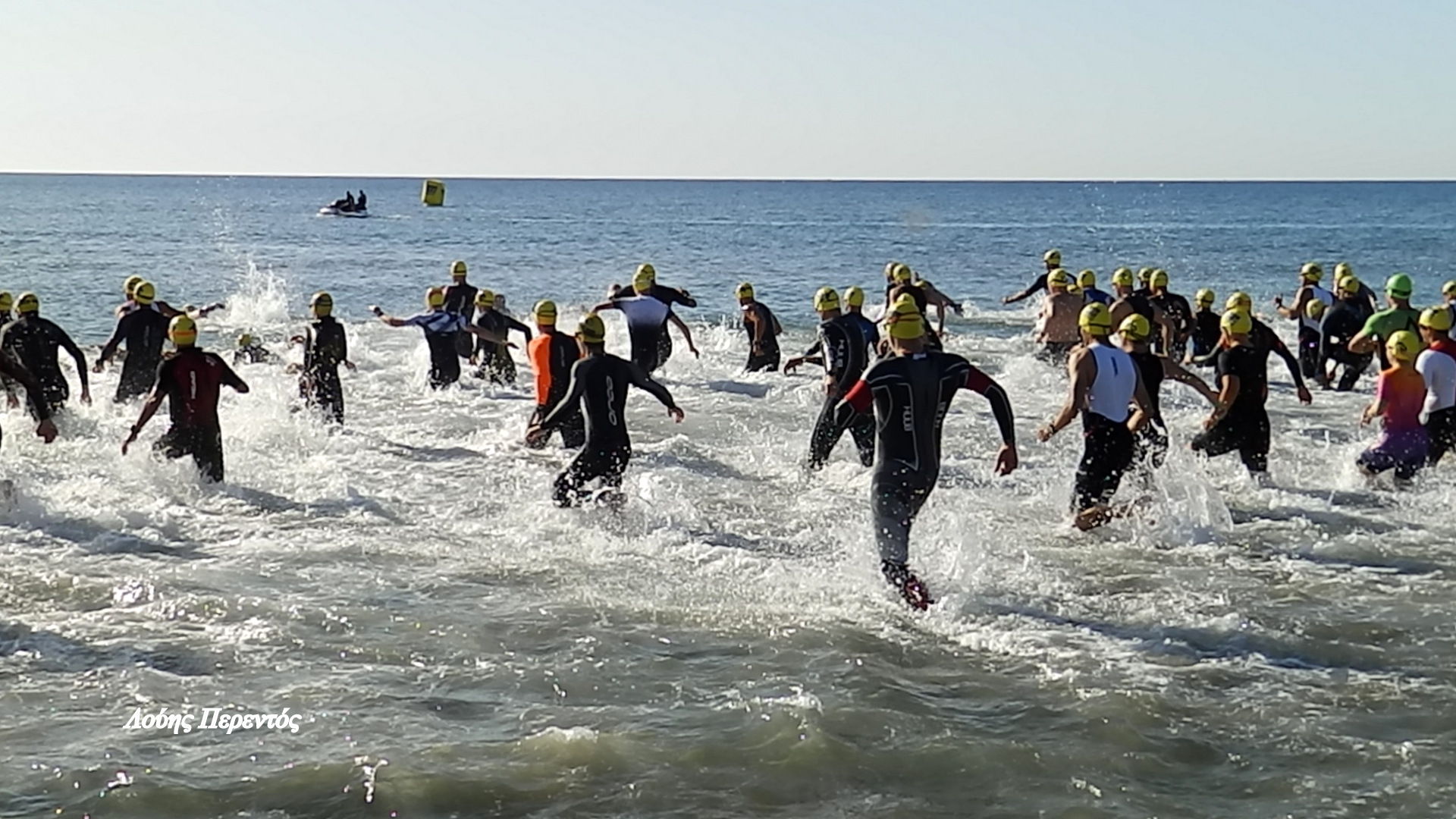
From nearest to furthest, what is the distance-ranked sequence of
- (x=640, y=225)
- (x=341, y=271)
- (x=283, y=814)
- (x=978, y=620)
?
(x=283, y=814), (x=978, y=620), (x=341, y=271), (x=640, y=225)

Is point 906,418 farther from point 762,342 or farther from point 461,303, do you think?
point 762,342

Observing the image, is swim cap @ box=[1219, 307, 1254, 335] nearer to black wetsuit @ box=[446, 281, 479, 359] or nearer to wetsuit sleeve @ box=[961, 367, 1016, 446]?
wetsuit sleeve @ box=[961, 367, 1016, 446]

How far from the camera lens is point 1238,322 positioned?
10.6 meters

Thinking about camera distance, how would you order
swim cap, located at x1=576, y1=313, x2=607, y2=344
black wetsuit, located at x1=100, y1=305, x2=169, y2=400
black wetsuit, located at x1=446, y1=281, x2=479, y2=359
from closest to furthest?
swim cap, located at x1=576, y1=313, x2=607, y2=344, black wetsuit, located at x1=100, y1=305, x2=169, y2=400, black wetsuit, located at x1=446, y1=281, x2=479, y2=359

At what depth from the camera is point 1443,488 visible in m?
10.9

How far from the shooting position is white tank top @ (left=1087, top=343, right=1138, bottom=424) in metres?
9.20

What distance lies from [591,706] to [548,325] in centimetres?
578

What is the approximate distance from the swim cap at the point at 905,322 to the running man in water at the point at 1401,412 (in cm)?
452

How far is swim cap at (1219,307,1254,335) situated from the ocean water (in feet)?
3.57

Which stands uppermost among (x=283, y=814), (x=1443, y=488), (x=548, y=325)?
(x=548, y=325)

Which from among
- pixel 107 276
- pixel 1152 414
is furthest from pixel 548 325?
pixel 107 276

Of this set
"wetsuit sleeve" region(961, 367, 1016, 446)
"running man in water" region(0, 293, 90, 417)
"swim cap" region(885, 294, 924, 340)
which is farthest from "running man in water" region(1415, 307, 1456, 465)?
"running man in water" region(0, 293, 90, 417)

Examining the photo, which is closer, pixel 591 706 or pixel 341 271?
pixel 591 706

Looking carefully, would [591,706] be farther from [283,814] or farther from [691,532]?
[691,532]
